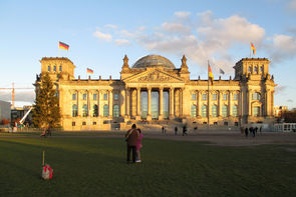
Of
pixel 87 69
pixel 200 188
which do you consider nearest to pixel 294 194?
pixel 200 188

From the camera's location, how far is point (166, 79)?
11556 cm

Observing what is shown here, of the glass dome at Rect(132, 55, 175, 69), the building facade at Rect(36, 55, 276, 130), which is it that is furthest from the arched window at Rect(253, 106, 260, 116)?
the glass dome at Rect(132, 55, 175, 69)

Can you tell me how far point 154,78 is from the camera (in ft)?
381

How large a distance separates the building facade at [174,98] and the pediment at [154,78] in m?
4.02

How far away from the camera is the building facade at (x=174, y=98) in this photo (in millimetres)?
120438

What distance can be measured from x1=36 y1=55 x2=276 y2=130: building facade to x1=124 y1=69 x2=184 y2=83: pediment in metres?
4.02

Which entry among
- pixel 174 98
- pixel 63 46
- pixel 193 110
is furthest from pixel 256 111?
pixel 63 46

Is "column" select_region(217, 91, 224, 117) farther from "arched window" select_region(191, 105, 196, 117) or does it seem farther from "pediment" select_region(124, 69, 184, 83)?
"pediment" select_region(124, 69, 184, 83)

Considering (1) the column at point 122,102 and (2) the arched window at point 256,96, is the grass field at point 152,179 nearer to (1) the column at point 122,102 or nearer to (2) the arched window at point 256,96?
(1) the column at point 122,102

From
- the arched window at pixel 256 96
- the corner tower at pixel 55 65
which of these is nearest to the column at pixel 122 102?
the corner tower at pixel 55 65

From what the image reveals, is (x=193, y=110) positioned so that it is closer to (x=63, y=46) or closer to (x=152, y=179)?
(x=63, y=46)

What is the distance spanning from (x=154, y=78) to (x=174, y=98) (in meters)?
11.0

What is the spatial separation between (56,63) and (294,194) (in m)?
120

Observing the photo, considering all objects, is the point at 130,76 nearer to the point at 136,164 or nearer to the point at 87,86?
the point at 87,86
